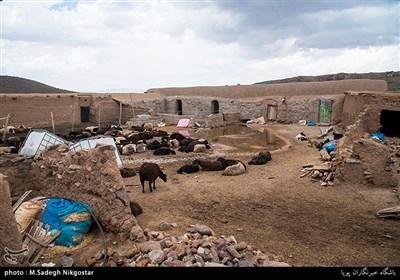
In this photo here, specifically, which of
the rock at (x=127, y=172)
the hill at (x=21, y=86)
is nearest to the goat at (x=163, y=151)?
the rock at (x=127, y=172)

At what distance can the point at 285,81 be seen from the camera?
4322 centimetres

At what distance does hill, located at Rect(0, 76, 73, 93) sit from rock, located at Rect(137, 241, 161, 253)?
4740 cm

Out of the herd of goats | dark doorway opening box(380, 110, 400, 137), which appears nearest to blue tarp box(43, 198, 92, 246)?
the herd of goats

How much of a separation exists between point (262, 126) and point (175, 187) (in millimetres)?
16672

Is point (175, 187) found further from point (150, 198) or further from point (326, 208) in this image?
point (326, 208)

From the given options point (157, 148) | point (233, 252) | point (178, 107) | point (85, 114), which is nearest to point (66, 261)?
point (233, 252)

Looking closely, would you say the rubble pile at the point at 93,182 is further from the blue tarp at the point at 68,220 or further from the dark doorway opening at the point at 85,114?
the dark doorway opening at the point at 85,114

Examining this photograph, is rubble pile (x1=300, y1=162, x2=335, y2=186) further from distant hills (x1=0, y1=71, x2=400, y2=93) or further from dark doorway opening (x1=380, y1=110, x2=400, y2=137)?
distant hills (x1=0, y1=71, x2=400, y2=93)

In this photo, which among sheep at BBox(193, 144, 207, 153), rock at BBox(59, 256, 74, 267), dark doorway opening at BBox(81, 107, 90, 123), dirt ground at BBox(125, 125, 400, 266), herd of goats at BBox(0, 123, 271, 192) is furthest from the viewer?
dark doorway opening at BBox(81, 107, 90, 123)

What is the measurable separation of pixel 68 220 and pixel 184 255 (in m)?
2.71

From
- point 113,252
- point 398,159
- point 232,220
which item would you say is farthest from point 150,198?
point 398,159

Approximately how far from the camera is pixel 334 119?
24.5 m

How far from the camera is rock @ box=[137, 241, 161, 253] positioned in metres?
5.74

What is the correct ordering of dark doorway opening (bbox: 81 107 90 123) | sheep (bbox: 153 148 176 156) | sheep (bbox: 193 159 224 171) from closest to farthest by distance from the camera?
sheep (bbox: 193 159 224 171)
sheep (bbox: 153 148 176 156)
dark doorway opening (bbox: 81 107 90 123)
